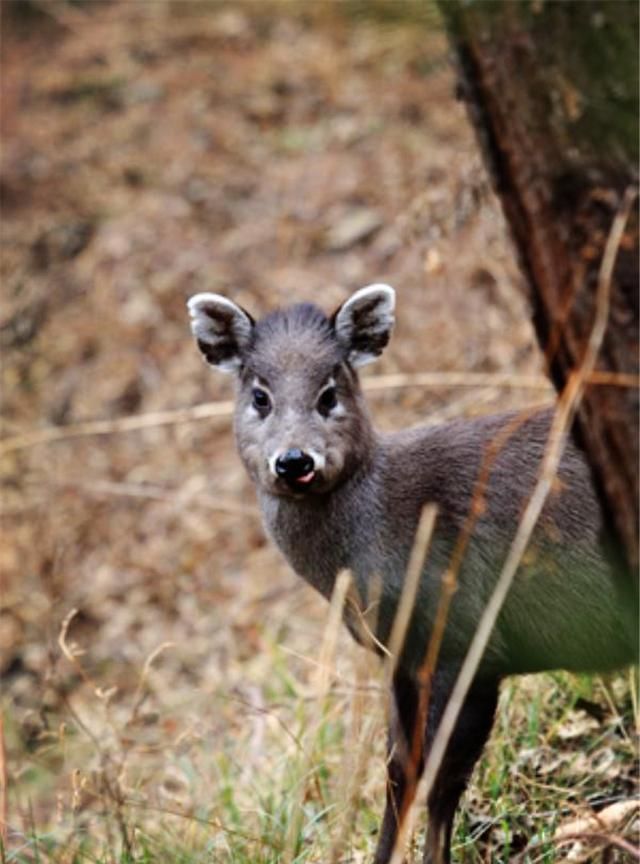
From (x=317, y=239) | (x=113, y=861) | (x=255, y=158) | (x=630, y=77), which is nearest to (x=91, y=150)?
(x=255, y=158)

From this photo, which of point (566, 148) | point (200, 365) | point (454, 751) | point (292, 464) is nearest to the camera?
point (566, 148)

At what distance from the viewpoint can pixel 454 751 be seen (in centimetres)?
525

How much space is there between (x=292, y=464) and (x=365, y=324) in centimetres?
80

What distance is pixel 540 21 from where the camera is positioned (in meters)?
4.00

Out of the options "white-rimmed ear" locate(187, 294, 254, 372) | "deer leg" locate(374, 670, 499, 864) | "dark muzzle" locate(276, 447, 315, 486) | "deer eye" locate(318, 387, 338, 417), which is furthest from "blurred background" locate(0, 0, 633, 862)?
"white-rimmed ear" locate(187, 294, 254, 372)

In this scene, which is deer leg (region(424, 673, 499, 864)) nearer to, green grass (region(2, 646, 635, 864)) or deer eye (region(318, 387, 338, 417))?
green grass (region(2, 646, 635, 864))

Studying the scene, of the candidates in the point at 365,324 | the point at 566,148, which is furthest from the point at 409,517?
the point at 566,148

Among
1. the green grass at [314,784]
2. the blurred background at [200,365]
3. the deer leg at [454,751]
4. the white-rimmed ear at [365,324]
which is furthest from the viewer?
the blurred background at [200,365]

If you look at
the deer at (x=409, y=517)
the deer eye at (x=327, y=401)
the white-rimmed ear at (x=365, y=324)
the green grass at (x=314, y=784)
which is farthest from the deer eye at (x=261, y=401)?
the green grass at (x=314, y=784)

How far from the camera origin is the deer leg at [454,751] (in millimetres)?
5125

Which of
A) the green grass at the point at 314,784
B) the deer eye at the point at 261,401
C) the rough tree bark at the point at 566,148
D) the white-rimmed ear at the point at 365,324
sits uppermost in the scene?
the rough tree bark at the point at 566,148

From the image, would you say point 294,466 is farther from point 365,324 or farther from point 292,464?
point 365,324

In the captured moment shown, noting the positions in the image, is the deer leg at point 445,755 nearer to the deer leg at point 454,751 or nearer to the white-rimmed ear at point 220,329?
the deer leg at point 454,751

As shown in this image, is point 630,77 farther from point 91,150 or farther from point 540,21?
point 91,150
